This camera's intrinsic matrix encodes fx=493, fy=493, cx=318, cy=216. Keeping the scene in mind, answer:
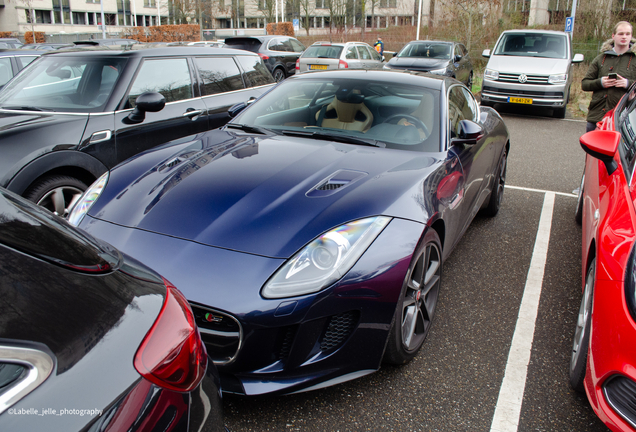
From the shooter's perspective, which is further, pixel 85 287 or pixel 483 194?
pixel 483 194

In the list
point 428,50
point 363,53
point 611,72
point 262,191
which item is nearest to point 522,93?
point 428,50

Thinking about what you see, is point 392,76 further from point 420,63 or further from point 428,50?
point 428,50

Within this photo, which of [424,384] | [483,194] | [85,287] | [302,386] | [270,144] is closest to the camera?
[85,287]

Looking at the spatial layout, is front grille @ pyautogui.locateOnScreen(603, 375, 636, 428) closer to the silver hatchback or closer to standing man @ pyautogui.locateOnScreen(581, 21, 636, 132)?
standing man @ pyautogui.locateOnScreen(581, 21, 636, 132)

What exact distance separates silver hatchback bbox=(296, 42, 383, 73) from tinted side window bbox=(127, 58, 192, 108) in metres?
10.7

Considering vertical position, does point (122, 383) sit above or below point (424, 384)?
above

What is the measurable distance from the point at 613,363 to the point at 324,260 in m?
1.16

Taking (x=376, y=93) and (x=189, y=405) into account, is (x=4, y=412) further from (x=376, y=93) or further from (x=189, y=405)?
(x=376, y=93)

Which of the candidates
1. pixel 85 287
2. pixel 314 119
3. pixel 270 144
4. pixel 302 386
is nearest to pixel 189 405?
pixel 85 287

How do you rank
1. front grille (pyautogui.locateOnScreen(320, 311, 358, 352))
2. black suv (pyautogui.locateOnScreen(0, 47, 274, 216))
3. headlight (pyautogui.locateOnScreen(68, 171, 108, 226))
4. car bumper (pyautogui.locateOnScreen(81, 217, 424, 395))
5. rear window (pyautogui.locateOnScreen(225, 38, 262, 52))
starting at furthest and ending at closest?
rear window (pyautogui.locateOnScreen(225, 38, 262, 52)) → black suv (pyautogui.locateOnScreen(0, 47, 274, 216)) → headlight (pyautogui.locateOnScreen(68, 171, 108, 226)) → front grille (pyautogui.locateOnScreen(320, 311, 358, 352)) → car bumper (pyautogui.locateOnScreen(81, 217, 424, 395))

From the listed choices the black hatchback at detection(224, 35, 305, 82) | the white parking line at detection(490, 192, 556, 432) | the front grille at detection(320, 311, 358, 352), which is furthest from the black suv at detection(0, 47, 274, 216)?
the black hatchback at detection(224, 35, 305, 82)

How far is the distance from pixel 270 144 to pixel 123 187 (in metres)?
0.96

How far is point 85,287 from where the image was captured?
3.93 ft

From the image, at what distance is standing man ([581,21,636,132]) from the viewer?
214 inches
